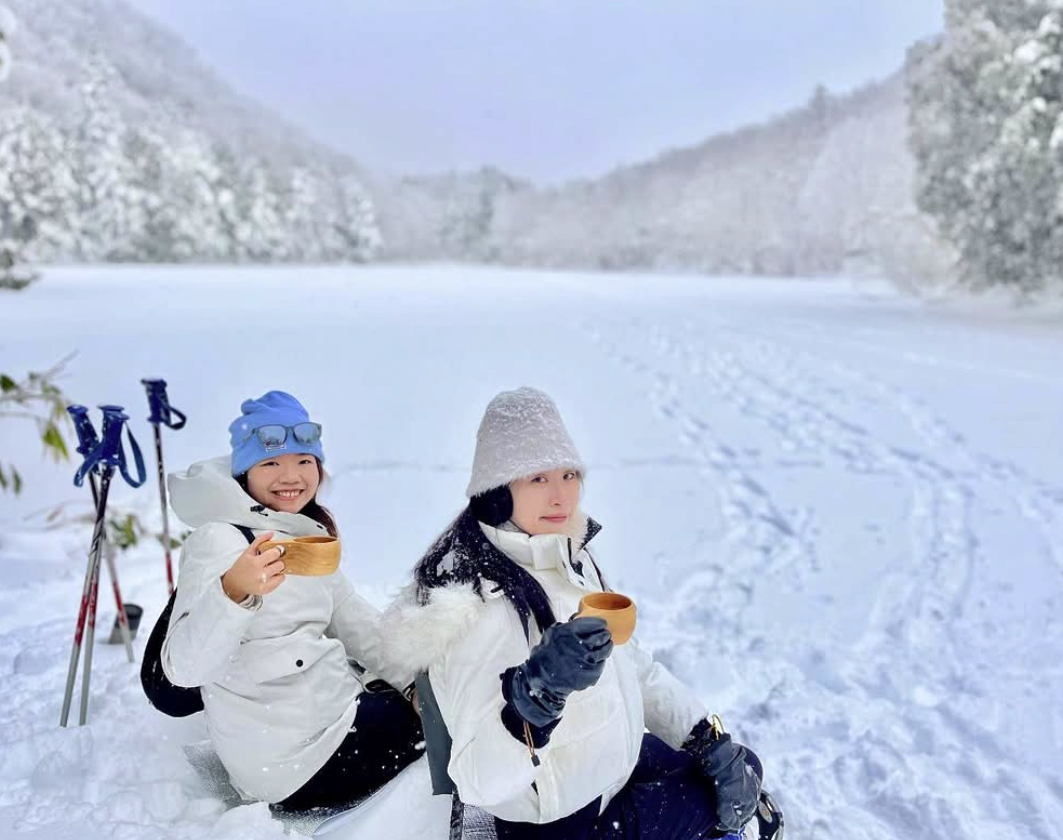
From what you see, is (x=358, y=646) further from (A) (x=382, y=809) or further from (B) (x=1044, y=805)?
(B) (x=1044, y=805)

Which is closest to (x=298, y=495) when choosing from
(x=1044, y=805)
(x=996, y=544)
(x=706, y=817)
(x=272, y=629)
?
(x=272, y=629)

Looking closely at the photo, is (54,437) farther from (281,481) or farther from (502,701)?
(502,701)

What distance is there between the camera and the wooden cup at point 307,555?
2004 mm

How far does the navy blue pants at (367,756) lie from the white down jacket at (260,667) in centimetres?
4

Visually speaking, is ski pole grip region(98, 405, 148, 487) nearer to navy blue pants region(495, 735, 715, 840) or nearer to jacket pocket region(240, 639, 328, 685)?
jacket pocket region(240, 639, 328, 685)

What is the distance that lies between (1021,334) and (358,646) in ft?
44.4

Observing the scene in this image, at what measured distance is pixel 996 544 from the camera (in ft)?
16.9

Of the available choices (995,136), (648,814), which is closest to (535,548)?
(648,814)

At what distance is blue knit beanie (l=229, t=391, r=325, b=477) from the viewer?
7.79ft

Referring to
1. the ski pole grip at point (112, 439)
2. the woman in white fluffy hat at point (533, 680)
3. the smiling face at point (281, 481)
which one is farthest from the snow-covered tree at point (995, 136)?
the ski pole grip at point (112, 439)

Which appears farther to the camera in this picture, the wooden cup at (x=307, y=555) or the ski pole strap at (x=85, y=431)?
the ski pole strap at (x=85, y=431)

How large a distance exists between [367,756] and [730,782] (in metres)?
0.99

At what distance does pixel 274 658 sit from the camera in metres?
2.28

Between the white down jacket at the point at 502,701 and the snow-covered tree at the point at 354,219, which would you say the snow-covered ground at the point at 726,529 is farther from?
the snow-covered tree at the point at 354,219
